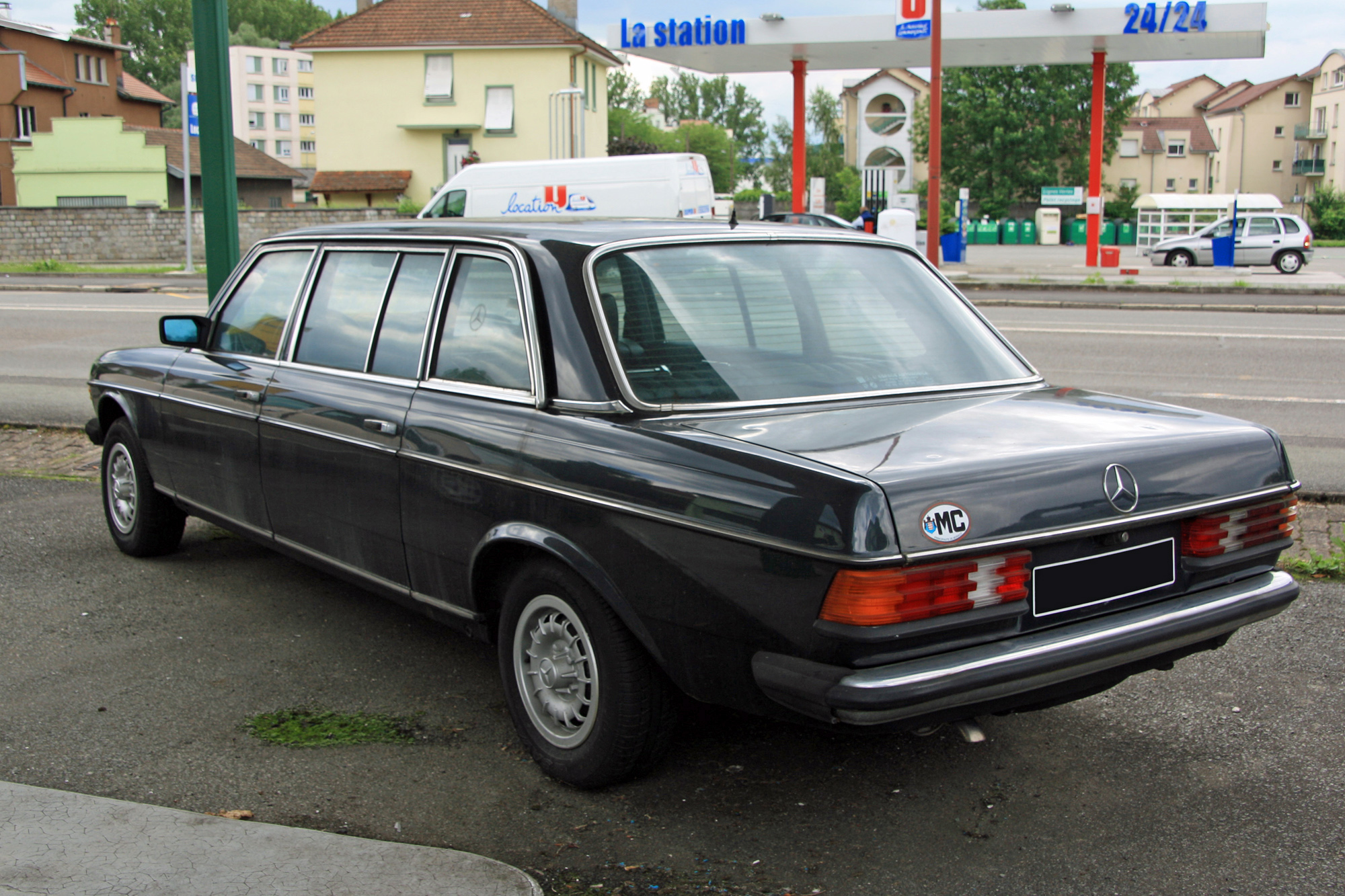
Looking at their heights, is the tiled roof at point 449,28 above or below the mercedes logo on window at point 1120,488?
above

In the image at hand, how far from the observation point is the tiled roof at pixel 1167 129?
3767 inches

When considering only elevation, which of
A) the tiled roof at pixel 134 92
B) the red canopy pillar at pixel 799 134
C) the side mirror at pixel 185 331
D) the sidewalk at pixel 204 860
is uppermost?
the tiled roof at pixel 134 92

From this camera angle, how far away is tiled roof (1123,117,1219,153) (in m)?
95.7

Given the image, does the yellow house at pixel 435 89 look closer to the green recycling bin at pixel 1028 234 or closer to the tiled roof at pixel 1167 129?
the green recycling bin at pixel 1028 234

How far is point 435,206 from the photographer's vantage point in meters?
24.0

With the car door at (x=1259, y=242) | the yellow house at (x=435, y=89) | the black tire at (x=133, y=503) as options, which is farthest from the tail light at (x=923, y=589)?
the yellow house at (x=435, y=89)

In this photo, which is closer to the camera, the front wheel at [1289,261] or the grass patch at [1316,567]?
the grass patch at [1316,567]

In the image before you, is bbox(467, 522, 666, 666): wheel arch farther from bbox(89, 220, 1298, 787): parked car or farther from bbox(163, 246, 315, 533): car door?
bbox(163, 246, 315, 533): car door

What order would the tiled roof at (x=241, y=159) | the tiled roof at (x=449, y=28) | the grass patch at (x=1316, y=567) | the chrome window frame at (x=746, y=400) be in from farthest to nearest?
the tiled roof at (x=241, y=159), the tiled roof at (x=449, y=28), the grass patch at (x=1316, y=567), the chrome window frame at (x=746, y=400)

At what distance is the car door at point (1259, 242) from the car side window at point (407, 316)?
34.4 metres

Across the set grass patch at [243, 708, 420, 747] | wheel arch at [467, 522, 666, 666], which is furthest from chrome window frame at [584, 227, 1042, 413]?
grass patch at [243, 708, 420, 747]

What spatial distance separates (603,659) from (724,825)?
554mm

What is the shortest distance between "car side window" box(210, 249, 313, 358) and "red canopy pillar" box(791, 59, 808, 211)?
27.5 m

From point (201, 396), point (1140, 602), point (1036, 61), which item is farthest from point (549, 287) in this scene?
point (1036, 61)
